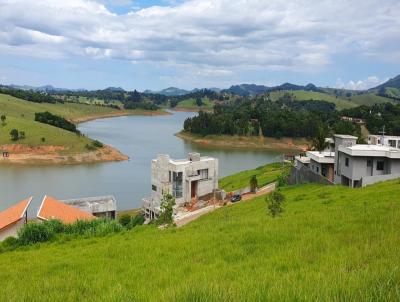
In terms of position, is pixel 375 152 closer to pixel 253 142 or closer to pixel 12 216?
pixel 12 216

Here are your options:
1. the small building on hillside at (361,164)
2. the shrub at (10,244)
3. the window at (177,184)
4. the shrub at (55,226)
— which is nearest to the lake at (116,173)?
the window at (177,184)

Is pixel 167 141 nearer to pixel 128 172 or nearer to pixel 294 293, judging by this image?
pixel 128 172

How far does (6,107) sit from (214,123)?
4581 cm

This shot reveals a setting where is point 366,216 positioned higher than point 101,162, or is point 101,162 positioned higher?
point 366,216

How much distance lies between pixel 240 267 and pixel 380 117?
8862 cm

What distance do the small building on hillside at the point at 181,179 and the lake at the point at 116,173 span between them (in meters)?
4.89

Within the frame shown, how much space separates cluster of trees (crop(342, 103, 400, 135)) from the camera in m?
77.5

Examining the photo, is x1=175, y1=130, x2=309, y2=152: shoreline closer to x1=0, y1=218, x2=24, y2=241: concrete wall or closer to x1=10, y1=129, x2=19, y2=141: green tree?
x1=10, y1=129, x2=19, y2=141: green tree

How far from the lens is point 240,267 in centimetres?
616

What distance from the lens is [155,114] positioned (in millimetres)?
157250

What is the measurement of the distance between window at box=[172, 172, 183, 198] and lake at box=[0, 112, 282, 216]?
565 cm

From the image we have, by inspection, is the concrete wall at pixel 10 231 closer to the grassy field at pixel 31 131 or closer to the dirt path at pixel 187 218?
the dirt path at pixel 187 218

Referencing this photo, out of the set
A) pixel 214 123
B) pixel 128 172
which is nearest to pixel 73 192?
pixel 128 172

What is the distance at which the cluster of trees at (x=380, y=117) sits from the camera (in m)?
77.5
